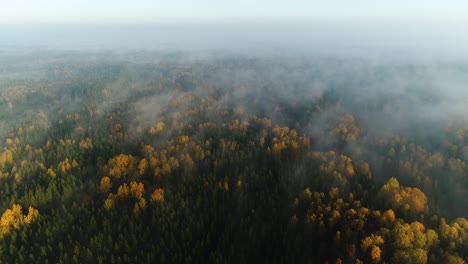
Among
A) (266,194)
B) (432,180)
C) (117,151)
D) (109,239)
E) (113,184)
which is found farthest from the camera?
(117,151)

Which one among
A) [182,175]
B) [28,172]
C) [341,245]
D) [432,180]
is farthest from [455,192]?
[28,172]

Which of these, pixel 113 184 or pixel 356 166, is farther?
pixel 356 166

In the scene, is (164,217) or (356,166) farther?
(356,166)

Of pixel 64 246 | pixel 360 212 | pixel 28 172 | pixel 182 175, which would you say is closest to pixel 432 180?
pixel 360 212

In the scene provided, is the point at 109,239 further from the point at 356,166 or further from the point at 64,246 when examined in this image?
the point at 356,166

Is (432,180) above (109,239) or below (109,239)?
below

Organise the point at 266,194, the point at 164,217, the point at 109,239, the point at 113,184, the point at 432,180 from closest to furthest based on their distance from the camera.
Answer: the point at 109,239, the point at 164,217, the point at 266,194, the point at 113,184, the point at 432,180

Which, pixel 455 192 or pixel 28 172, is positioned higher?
Answer: pixel 28 172

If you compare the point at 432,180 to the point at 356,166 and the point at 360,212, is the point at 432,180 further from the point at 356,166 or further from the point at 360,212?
the point at 360,212

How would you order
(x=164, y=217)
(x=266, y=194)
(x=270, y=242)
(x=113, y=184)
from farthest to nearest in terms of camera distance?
1. (x=113, y=184)
2. (x=266, y=194)
3. (x=164, y=217)
4. (x=270, y=242)
